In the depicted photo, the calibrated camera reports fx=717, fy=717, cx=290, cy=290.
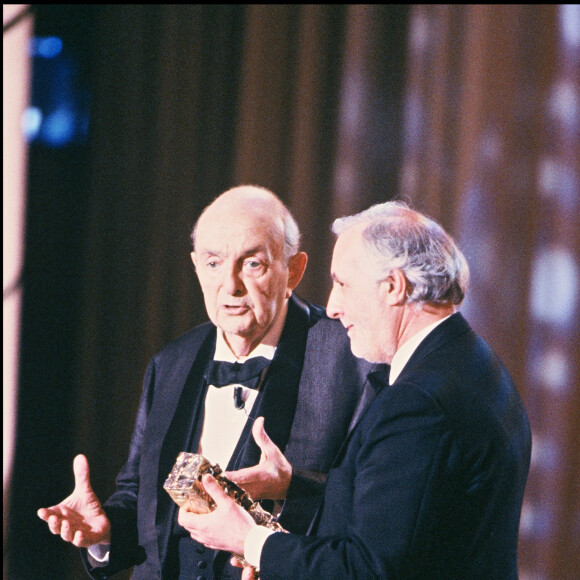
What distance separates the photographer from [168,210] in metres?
3.44

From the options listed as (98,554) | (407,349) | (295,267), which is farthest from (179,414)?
(407,349)

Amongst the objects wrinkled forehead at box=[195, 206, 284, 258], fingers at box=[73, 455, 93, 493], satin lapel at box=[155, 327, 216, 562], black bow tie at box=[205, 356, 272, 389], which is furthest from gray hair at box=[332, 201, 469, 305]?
fingers at box=[73, 455, 93, 493]

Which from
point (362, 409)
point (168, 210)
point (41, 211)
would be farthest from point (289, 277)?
point (41, 211)

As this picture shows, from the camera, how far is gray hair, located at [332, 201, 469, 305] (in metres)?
1.79

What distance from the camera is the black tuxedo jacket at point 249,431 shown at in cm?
219

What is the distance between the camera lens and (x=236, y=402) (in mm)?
2289

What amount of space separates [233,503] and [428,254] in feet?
2.60

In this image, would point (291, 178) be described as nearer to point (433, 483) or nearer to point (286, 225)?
point (286, 225)

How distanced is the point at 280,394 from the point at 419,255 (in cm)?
73

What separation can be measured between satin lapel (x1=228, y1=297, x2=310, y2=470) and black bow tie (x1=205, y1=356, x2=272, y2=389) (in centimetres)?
3

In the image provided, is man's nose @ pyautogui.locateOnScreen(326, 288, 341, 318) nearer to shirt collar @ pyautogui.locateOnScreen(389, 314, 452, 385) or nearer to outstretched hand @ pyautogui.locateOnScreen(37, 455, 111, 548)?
shirt collar @ pyautogui.locateOnScreen(389, 314, 452, 385)

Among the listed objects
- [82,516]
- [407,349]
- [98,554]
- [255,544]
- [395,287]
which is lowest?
[98,554]

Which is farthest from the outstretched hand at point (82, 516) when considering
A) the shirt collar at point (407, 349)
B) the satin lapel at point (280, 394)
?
the shirt collar at point (407, 349)

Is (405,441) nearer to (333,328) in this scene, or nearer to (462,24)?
(333,328)
